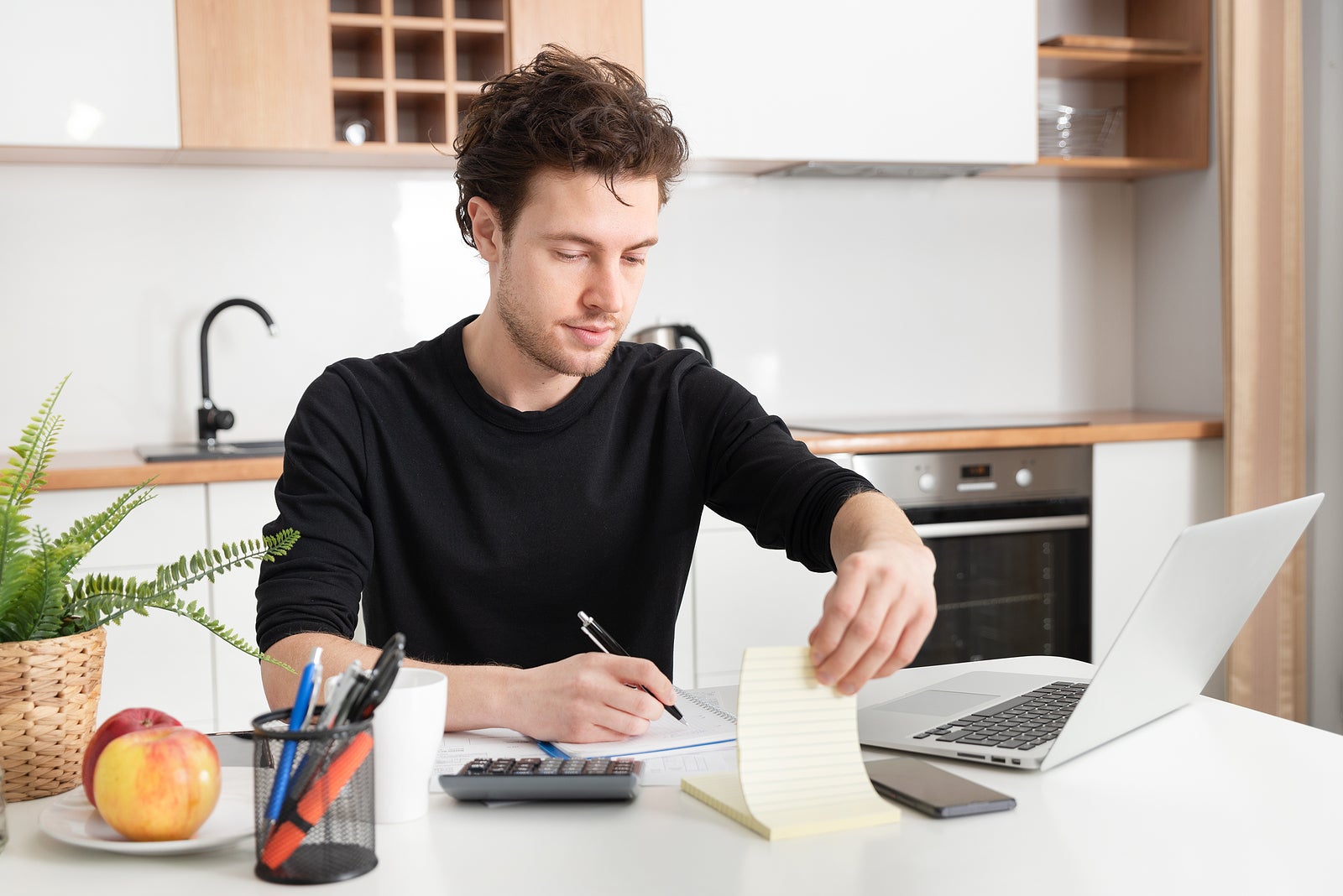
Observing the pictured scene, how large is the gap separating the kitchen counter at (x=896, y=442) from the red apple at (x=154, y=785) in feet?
5.31

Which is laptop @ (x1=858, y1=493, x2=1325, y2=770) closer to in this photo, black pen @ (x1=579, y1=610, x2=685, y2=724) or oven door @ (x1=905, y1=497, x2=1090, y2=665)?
black pen @ (x1=579, y1=610, x2=685, y2=724)

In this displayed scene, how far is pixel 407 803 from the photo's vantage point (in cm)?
91

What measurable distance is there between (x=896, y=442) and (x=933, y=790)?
1938 millimetres

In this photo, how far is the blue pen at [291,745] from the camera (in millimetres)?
793

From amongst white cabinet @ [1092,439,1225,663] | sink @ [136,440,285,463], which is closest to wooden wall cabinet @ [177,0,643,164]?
sink @ [136,440,285,463]

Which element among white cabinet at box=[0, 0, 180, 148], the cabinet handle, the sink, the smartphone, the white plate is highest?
white cabinet at box=[0, 0, 180, 148]

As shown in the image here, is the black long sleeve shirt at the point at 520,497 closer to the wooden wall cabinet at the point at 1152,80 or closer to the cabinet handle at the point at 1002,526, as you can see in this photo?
the cabinet handle at the point at 1002,526

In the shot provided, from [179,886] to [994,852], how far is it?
53 centimetres

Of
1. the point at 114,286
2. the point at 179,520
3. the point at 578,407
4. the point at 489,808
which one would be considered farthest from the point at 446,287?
the point at 489,808

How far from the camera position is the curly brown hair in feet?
4.83

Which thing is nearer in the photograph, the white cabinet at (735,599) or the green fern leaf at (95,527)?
the green fern leaf at (95,527)

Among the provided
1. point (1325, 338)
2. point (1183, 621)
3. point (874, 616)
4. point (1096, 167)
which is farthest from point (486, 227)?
point (1325, 338)

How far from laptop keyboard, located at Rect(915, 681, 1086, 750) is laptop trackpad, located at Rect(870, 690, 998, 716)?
25mm

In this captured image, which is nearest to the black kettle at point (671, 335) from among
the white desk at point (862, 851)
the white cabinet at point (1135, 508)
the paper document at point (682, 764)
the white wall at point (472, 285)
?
the white wall at point (472, 285)
